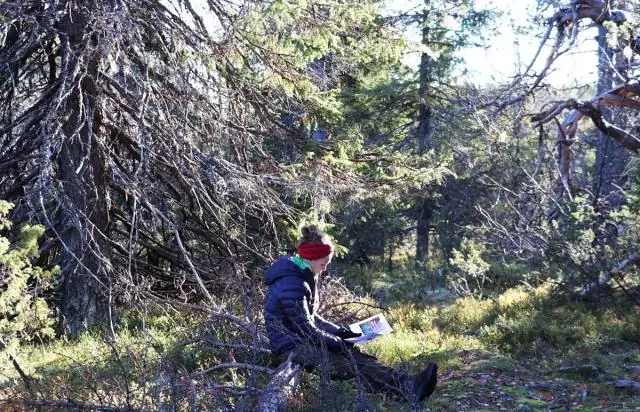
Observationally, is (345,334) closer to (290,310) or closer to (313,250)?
(290,310)

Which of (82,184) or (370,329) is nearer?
(370,329)

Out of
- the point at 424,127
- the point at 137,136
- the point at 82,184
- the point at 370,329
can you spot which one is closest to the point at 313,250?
the point at 370,329

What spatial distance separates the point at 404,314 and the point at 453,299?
2.89 m

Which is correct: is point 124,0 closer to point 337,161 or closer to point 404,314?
point 337,161

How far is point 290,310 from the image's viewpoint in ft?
17.0

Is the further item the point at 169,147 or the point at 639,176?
the point at 639,176

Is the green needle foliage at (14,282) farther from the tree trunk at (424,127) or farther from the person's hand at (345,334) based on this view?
the tree trunk at (424,127)

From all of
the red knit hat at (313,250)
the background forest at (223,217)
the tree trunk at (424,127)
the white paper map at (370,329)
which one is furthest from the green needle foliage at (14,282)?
the tree trunk at (424,127)

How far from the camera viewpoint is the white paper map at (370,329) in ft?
17.8

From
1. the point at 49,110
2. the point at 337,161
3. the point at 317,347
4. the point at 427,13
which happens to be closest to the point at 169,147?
the point at 49,110

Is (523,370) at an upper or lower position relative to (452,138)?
lower

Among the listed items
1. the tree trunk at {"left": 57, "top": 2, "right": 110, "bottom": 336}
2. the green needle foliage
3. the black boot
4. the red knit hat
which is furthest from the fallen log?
the tree trunk at {"left": 57, "top": 2, "right": 110, "bottom": 336}

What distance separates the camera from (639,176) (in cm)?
808

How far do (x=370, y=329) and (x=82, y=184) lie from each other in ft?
13.6
